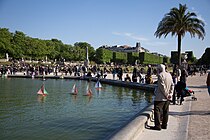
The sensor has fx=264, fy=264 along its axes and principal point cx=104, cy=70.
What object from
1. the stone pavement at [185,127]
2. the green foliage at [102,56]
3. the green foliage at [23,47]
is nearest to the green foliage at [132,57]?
the green foliage at [102,56]

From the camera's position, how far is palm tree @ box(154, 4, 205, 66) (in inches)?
1059

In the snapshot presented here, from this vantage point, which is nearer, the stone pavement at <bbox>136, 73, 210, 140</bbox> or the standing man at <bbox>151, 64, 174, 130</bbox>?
the stone pavement at <bbox>136, 73, 210, 140</bbox>

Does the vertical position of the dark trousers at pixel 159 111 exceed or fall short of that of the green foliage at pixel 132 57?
it falls short

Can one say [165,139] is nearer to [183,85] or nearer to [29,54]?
[183,85]

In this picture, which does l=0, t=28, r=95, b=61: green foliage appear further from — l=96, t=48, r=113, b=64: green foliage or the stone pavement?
the stone pavement

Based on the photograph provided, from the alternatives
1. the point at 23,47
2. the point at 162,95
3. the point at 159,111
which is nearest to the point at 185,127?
the point at 159,111

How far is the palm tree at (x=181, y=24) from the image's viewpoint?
26894 mm

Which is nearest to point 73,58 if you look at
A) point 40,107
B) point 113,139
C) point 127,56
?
point 127,56

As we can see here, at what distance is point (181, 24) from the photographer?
2686cm

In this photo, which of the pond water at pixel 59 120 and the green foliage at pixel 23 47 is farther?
the green foliage at pixel 23 47

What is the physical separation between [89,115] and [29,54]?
85555 millimetres

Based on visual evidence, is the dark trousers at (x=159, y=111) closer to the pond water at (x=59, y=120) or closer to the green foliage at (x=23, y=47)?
the pond water at (x=59, y=120)

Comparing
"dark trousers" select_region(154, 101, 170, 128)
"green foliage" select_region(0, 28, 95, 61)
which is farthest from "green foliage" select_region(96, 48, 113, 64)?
"dark trousers" select_region(154, 101, 170, 128)

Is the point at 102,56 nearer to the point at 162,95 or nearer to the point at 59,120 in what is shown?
the point at 59,120
